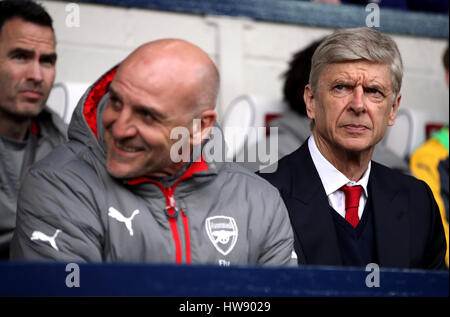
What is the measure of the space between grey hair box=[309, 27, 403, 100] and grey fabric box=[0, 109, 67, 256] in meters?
1.01

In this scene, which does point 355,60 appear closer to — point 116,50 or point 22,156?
point 22,156

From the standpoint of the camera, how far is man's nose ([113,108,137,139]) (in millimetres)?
1577

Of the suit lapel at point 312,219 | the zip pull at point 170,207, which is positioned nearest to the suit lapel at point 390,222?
the suit lapel at point 312,219

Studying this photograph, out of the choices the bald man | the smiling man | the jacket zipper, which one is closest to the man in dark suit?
the bald man

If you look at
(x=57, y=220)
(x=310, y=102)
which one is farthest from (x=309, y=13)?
(x=57, y=220)

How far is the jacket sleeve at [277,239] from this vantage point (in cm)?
171

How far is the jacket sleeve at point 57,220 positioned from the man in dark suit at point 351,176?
53cm

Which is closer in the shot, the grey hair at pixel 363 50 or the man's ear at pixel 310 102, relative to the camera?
the grey hair at pixel 363 50

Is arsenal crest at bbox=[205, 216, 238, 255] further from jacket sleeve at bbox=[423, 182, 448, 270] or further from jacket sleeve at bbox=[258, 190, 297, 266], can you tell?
jacket sleeve at bbox=[423, 182, 448, 270]

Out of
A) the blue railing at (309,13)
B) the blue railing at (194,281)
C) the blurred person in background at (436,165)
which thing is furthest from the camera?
the blue railing at (309,13)

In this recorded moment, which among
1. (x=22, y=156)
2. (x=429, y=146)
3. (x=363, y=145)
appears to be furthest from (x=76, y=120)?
(x=429, y=146)

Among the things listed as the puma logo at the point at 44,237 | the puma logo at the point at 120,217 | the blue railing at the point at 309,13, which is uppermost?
the blue railing at the point at 309,13

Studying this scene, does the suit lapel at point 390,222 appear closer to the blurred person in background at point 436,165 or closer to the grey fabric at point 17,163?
the blurred person in background at point 436,165

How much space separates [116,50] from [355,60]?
141 cm
